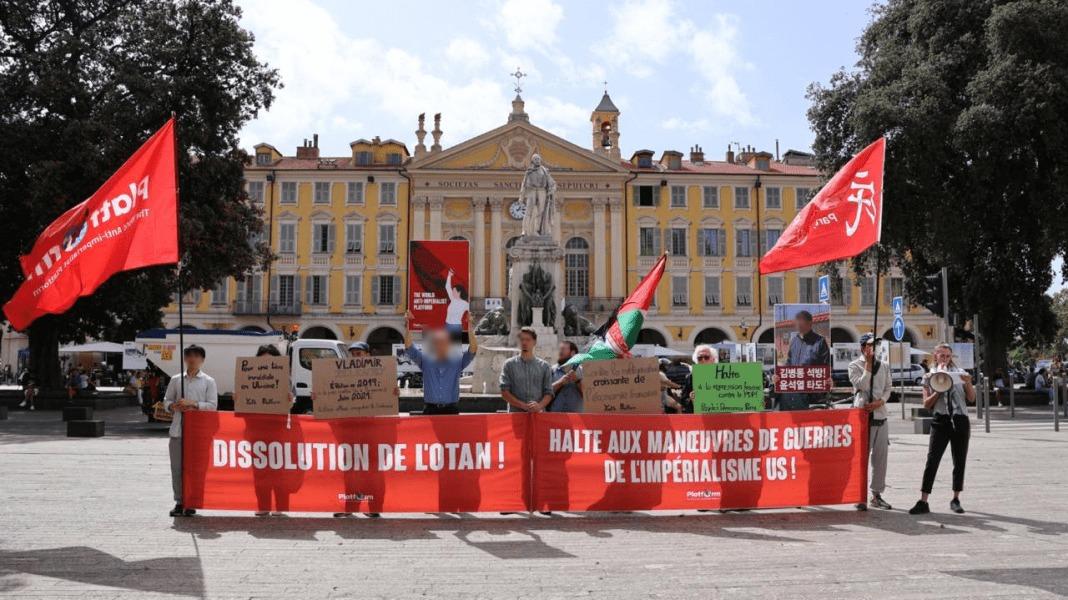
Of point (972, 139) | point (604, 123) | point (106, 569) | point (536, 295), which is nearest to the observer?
point (106, 569)

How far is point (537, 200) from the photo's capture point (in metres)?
24.2

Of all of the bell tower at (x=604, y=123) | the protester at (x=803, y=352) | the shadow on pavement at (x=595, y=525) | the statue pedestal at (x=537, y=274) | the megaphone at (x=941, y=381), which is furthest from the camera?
the bell tower at (x=604, y=123)

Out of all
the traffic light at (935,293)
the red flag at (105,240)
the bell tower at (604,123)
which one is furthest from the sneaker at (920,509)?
the bell tower at (604,123)

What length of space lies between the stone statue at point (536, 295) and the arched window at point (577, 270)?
35.1 meters

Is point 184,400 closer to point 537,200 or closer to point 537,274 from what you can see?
point 537,274

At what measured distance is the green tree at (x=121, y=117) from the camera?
82.0 feet

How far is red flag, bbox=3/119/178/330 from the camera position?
7730mm

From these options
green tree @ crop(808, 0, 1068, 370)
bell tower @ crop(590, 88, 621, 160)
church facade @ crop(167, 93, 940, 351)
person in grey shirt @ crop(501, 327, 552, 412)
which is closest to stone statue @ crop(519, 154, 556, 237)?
green tree @ crop(808, 0, 1068, 370)

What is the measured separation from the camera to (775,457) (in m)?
8.45

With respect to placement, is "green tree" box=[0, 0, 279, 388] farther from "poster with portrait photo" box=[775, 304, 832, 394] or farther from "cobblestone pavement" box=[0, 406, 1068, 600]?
"poster with portrait photo" box=[775, 304, 832, 394]

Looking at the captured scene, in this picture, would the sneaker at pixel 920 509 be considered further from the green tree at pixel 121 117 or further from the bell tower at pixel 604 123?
the bell tower at pixel 604 123

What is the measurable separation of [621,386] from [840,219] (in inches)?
108

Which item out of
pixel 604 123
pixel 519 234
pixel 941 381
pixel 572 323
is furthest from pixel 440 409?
pixel 604 123

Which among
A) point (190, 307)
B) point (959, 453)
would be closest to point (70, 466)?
point (959, 453)
